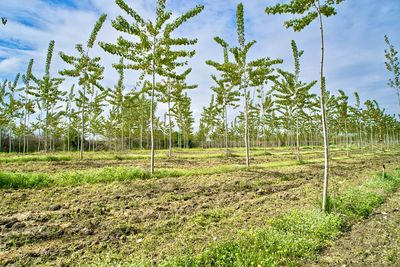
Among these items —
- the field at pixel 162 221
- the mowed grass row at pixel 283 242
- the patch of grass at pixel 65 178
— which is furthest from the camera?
the patch of grass at pixel 65 178

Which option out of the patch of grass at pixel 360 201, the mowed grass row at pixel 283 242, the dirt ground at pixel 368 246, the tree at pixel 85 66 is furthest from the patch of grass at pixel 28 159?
the dirt ground at pixel 368 246

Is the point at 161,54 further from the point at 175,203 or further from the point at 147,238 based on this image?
the point at 147,238

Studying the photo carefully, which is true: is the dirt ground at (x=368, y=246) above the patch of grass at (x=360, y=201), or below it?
below

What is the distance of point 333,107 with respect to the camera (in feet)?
96.3

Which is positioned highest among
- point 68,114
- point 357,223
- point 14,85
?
point 14,85

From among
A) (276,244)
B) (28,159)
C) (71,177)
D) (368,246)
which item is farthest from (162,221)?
(28,159)

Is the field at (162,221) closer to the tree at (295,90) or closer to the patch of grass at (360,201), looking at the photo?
the patch of grass at (360,201)

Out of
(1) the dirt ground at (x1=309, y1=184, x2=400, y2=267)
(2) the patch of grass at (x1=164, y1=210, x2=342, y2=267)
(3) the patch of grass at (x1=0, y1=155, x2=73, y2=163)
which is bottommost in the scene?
(1) the dirt ground at (x1=309, y1=184, x2=400, y2=267)

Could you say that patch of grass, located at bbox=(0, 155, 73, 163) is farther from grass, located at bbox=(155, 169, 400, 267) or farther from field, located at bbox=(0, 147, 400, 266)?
grass, located at bbox=(155, 169, 400, 267)

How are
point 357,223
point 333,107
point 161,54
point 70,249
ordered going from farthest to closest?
point 333,107 → point 161,54 → point 357,223 → point 70,249

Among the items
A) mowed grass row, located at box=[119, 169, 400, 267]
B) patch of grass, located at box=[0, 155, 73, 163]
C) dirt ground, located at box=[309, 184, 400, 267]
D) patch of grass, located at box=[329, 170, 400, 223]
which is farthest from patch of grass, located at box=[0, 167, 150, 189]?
dirt ground, located at box=[309, 184, 400, 267]

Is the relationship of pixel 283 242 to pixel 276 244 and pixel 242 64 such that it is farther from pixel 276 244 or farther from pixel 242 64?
pixel 242 64

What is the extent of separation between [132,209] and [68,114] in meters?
28.2

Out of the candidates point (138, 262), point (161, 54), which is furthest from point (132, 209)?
point (161, 54)
